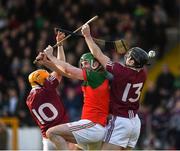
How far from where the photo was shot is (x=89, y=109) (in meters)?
11.5

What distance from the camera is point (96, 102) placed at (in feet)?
37.5

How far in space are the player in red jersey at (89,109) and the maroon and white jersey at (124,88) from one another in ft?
0.34

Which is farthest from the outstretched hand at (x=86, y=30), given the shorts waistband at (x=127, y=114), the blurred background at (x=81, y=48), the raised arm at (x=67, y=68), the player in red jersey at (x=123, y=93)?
the blurred background at (x=81, y=48)

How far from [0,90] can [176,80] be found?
3.75m

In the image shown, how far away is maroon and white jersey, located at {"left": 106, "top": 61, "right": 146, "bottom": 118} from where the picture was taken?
11.4 metres

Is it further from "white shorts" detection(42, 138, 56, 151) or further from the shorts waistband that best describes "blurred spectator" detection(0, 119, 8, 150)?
the shorts waistband

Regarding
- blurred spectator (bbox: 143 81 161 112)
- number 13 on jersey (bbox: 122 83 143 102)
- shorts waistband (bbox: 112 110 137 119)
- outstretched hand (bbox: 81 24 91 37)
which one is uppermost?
outstretched hand (bbox: 81 24 91 37)

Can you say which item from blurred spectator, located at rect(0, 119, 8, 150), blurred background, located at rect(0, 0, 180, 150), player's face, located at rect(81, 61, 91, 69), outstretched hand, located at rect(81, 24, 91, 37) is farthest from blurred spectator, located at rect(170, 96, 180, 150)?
outstretched hand, located at rect(81, 24, 91, 37)

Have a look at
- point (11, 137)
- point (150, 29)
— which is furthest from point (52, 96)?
point (150, 29)

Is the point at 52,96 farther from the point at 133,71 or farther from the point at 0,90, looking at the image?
the point at 0,90

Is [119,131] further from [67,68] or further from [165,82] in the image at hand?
[165,82]

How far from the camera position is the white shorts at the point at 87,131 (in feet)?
37.3

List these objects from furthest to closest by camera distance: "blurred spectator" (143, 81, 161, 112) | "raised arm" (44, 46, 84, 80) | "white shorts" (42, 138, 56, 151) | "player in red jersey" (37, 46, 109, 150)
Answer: "blurred spectator" (143, 81, 161, 112) → "white shorts" (42, 138, 56, 151) → "player in red jersey" (37, 46, 109, 150) → "raised arm" (44, 46, 84, 80)

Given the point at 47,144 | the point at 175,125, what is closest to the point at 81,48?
the point at 175,125
